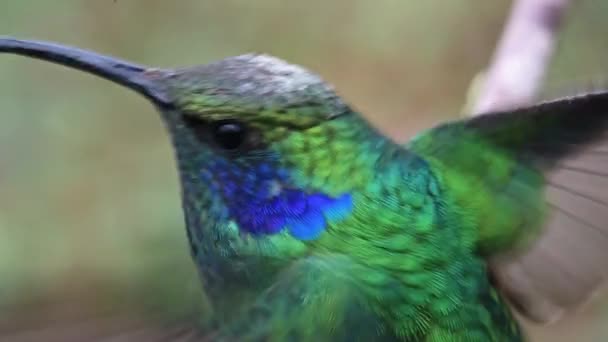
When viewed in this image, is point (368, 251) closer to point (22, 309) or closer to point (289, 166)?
point (289, 166)

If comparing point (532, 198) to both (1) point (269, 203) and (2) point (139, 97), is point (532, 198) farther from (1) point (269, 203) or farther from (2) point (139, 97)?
(2) point (139, 97)

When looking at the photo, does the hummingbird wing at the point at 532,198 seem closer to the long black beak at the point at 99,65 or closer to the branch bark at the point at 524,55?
the branch bark at the point at 524,55

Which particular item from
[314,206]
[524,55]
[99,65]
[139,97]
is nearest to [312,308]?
[314,206]

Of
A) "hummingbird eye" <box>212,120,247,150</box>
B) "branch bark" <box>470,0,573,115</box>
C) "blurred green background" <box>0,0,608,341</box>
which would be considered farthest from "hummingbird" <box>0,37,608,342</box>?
"blurred green background" <box>0,0,608,341</box>

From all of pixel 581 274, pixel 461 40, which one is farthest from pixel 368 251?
pixel 461 40

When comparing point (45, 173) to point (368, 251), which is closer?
point (368, 251)

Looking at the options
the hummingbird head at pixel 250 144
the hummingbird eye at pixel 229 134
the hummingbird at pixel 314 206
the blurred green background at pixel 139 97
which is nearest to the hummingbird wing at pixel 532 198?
the hummingbird at pixel 314 206

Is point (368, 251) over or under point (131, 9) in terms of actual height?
under
